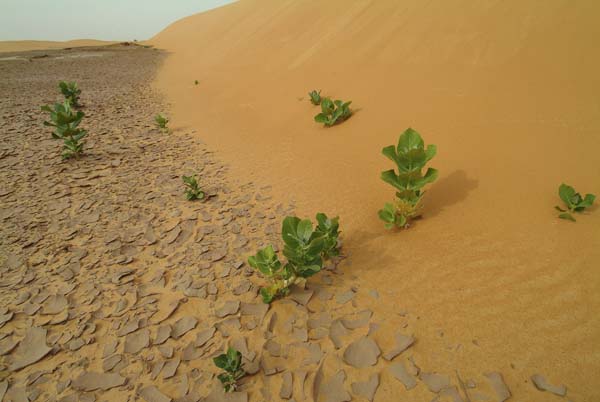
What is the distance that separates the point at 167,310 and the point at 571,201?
10.9 ft

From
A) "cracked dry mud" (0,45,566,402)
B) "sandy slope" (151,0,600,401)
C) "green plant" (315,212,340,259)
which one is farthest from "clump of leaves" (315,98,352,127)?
"green plant" (315,212,340,259)

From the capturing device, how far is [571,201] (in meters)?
2.36

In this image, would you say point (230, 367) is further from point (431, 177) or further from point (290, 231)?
point (431, 177)

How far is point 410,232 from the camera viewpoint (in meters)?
2.71

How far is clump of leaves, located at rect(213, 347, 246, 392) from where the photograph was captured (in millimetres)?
1674

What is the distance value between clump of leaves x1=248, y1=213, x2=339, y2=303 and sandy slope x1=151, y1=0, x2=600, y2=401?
0.44 metres

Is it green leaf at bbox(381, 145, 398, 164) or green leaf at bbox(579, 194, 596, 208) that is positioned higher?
green leaf at bbox(381, 145, 398, 164)

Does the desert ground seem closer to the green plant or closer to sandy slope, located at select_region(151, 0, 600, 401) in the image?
sandy slope, located at select_region(151, 0, 600, 401)

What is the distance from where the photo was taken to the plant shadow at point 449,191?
2891mm

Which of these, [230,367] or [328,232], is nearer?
[230,367]

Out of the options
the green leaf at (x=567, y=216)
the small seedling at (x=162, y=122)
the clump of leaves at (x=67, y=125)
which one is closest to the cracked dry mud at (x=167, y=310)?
the clump of leaves at (x=67, y=125)

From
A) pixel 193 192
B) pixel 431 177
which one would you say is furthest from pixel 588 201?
pixel 193 192

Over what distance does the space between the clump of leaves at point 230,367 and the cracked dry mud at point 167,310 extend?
7cm

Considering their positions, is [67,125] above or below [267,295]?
above
